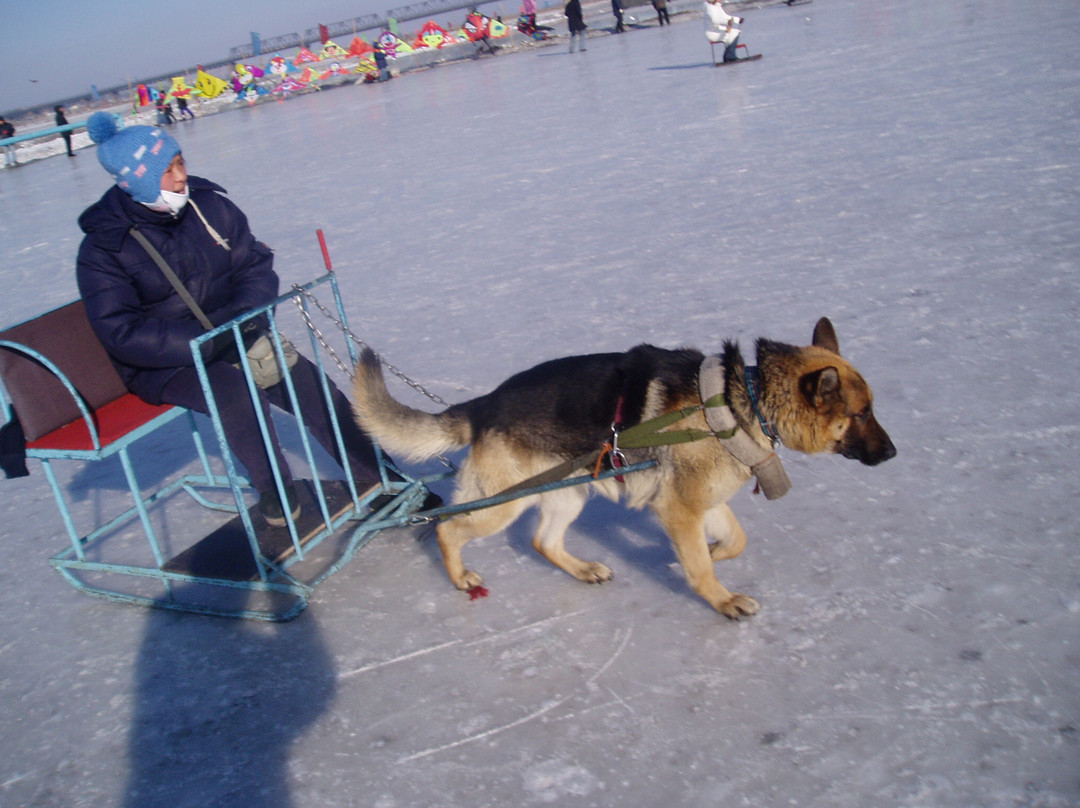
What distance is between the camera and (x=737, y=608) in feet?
9.39

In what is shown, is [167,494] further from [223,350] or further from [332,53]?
[332,53]

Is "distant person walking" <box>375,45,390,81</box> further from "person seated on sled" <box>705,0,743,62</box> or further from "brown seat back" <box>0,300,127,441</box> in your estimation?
"brown seat back" <box>0,300,127,441</box>

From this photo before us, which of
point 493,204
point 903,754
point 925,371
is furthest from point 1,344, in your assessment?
point 493,204

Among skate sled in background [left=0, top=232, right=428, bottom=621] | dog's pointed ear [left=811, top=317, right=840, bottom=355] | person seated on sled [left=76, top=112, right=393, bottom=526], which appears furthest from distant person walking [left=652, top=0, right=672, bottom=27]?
dog's pointed ear [left=811, top=317, right=840, bottom=355]

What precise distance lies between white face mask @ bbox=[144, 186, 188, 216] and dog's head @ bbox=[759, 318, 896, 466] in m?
2.51

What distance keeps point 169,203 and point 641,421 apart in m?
2.16

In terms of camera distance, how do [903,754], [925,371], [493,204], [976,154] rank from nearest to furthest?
[903,754] < [925,371] < [976,154] < [493,204]

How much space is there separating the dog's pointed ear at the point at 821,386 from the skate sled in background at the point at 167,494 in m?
1.71

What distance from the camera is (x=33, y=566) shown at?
3895 millimetres

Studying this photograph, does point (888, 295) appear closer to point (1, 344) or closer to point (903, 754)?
point (903, 754)

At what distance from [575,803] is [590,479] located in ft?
3.63

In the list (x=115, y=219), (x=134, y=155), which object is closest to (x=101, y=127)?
(x=134, y=155)

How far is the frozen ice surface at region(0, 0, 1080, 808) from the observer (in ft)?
7.72

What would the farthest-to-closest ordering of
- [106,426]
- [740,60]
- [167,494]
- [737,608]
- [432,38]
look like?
[432,38]
[740,60]
[167,494]
[106,426]
[737,608]
